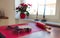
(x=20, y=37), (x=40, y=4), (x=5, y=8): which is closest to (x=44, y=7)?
(x=40, y=4)

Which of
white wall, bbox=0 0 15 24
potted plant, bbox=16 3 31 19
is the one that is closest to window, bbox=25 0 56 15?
potted plant, bbox=16 3 31 19

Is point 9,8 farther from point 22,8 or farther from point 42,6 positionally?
point 42,6

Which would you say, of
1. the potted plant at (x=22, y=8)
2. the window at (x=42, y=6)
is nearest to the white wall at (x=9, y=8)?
the potted plant at (x=22, y=8)

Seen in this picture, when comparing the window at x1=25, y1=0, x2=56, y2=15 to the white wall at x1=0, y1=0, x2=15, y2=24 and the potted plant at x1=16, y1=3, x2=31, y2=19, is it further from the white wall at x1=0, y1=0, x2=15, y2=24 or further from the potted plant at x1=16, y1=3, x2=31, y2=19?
the white wall at x1=0, y1=0, x2=15, y2=24

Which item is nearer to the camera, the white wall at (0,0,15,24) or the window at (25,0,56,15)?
the window at (25,0,56,15)

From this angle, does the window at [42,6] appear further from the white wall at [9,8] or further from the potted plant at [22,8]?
the white wall at [9,8]

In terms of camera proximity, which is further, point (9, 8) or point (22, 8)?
point (9, 8)

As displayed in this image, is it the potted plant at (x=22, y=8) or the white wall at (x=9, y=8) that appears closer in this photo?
the potted plant at (x=22, y=8)

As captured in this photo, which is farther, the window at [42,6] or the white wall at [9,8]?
the white wall at [9,8]

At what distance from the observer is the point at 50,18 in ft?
8.21

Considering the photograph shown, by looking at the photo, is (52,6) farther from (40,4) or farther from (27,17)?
(27,17)

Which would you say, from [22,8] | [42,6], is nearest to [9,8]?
[22,8]

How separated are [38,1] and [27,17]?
47 centimetres

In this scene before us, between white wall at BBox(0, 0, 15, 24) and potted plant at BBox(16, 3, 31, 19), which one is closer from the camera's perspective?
potted plant at BBox(16, 3, 31, 19)
